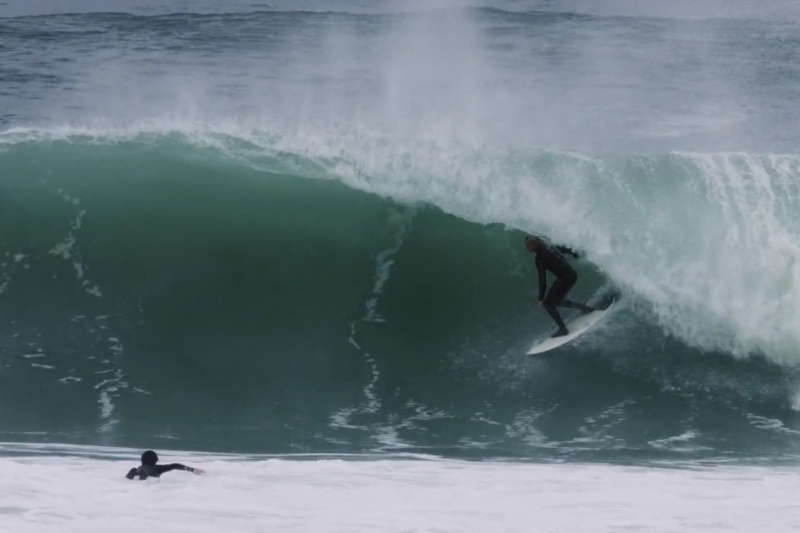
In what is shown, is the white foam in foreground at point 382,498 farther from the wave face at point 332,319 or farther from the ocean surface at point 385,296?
the wave face at point 332,319

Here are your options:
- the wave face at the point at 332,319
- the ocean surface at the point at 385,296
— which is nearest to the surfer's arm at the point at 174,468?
the ocean surface at the point at 385,296

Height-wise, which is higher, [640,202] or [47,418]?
[640,202]

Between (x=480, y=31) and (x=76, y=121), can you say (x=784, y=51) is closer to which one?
(x=480, y=31)

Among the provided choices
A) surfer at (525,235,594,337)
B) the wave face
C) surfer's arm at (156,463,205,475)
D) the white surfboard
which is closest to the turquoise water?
the wave face

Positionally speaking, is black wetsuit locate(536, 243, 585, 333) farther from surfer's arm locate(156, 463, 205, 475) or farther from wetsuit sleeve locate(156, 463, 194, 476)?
wetsuit sleeve locate(156, 463, 194, 476)

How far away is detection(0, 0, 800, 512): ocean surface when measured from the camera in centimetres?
1122

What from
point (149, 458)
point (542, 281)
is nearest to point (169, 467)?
point (149, 458)

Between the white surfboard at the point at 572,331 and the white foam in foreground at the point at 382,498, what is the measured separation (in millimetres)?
2564

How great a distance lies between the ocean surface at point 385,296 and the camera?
1122cm

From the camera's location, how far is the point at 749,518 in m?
8.63

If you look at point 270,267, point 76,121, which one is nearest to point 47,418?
point 270,267

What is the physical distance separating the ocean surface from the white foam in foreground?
0.27 feet

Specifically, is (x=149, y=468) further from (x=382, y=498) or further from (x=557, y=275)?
(x=557, y=275)

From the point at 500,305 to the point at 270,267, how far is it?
266 centimetres
